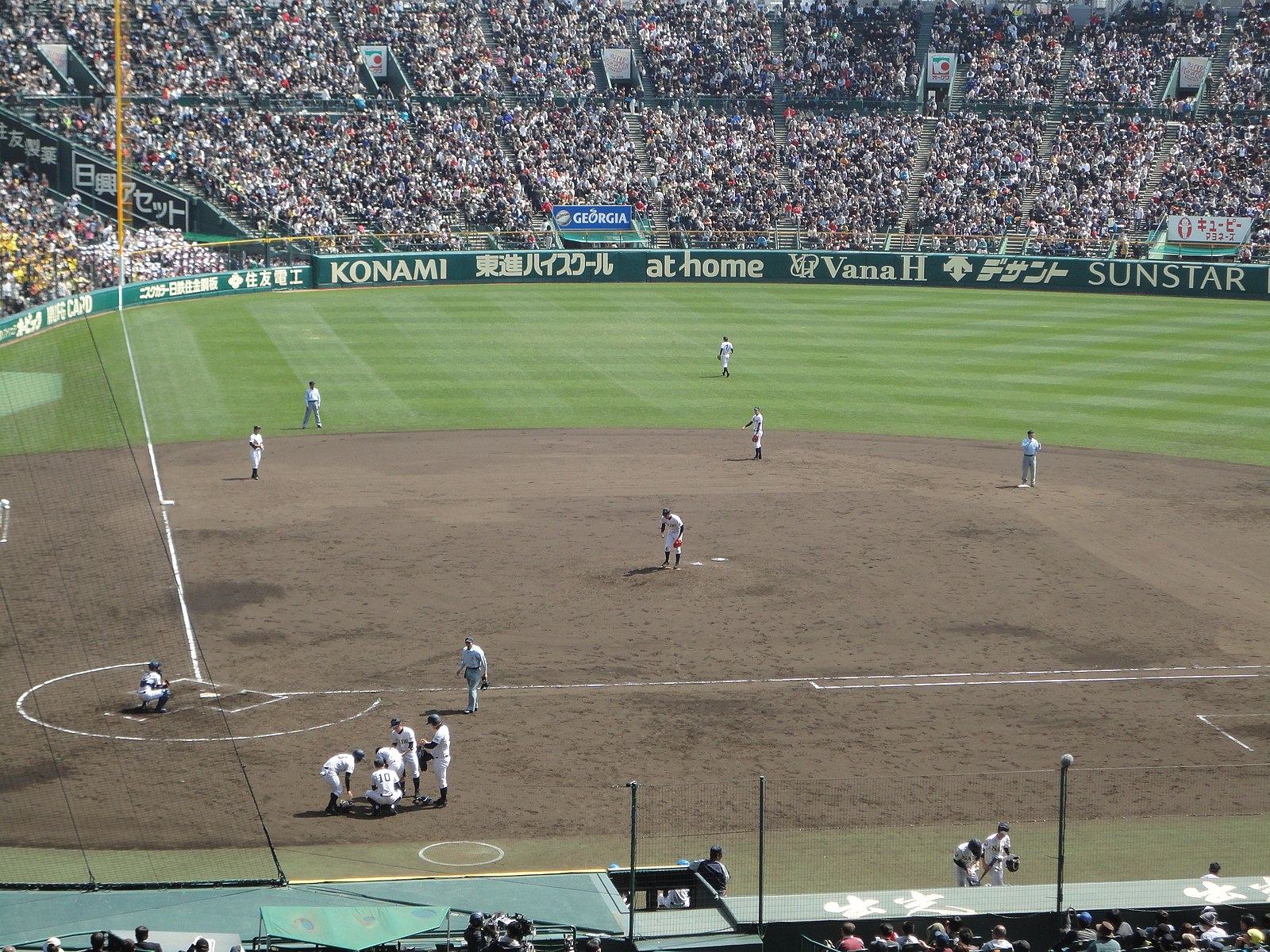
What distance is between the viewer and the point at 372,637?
26.6m

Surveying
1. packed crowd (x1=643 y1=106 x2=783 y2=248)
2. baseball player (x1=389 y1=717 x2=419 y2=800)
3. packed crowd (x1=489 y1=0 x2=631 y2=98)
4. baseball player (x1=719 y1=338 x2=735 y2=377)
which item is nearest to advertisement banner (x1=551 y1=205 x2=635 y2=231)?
packed crowd (x1=643 y1=106 x2=783 y2=248)

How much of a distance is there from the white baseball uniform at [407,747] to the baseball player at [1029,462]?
71.0ft

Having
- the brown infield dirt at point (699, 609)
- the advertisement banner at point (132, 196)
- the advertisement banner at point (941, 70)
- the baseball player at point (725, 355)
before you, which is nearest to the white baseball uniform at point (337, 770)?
the brown infield dirt at point (699, 609)

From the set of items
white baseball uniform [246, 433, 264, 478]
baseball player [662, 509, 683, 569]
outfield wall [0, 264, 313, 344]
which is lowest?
baseball player [662, 509, 683, 569]

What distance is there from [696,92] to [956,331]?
33.8 metres

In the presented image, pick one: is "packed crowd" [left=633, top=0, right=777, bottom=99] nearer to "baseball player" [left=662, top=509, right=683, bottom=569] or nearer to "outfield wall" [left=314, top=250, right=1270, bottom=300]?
"outfield wall" [left=314, top=250, right=1270, bottom=300]

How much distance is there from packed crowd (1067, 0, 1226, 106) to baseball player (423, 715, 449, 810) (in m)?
73.6

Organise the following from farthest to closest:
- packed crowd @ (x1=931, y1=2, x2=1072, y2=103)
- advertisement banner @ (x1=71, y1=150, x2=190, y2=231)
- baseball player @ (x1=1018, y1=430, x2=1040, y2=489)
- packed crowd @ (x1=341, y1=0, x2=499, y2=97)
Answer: packed crowd @ (x1=931, y1=2, x2=1072, y2=103) → packed crowd @ (x1=341, y1=0, x2=499, y2=97) → advertisement banner @ (x1=71, y1=150, x2=190, y2=231) → baseball player @ (x1=1018, y1=430, x2=1040, y2=489)

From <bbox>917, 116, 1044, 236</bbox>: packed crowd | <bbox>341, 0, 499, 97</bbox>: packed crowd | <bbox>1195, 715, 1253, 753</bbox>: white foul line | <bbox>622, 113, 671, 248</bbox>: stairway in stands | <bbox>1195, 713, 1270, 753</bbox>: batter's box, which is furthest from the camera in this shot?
<bbox>341, 0, 499, 97</bbox>: packed crowd

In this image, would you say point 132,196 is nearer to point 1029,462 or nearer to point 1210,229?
point 1029,462

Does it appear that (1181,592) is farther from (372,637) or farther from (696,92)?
(696,92)

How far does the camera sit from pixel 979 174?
7862cm

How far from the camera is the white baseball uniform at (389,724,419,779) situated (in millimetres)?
20484

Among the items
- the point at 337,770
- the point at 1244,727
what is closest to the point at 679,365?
the point at 1244,727
